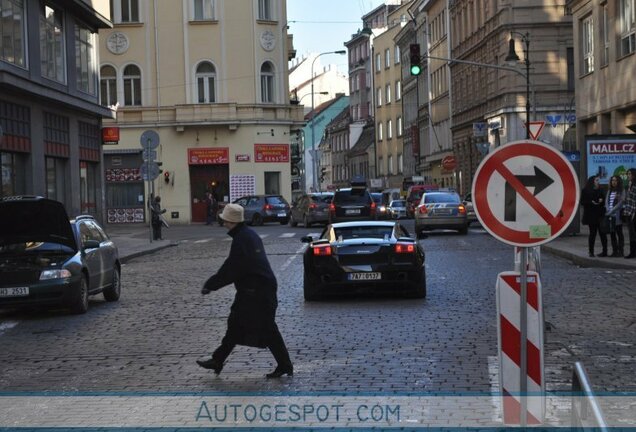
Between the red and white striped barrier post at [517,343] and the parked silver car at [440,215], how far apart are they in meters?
27.5

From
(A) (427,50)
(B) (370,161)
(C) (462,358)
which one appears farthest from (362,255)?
(B) (370,161)

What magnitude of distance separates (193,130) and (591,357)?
46356 mm

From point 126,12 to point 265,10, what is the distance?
24.4ft

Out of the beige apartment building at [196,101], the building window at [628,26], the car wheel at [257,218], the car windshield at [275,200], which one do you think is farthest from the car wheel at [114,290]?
the beige apartment building at [196,101]

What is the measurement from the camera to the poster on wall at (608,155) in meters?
28.5

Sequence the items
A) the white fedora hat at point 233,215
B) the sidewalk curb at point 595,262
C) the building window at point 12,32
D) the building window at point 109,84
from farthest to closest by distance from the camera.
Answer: the building window at point 109,84 → the building window at point 12,32 → the sidewalk curb at point 595,262 → the white fedora hat at point 233,215

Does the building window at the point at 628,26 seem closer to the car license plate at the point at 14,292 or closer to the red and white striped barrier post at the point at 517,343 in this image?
the car license plate at the point at 14,292

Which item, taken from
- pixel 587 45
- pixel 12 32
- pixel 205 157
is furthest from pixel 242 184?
pixel 12 32

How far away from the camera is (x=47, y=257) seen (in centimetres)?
1554

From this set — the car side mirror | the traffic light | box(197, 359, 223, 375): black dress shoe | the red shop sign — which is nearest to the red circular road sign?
box(197, 359, 223, 375): black dress shoe

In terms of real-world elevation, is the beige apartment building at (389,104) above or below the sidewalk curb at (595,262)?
above

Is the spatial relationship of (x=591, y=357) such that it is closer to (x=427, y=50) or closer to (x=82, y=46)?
(x=82, y=46)

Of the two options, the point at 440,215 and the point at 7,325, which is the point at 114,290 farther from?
the point at 440,215

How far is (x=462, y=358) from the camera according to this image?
10.2 meters
